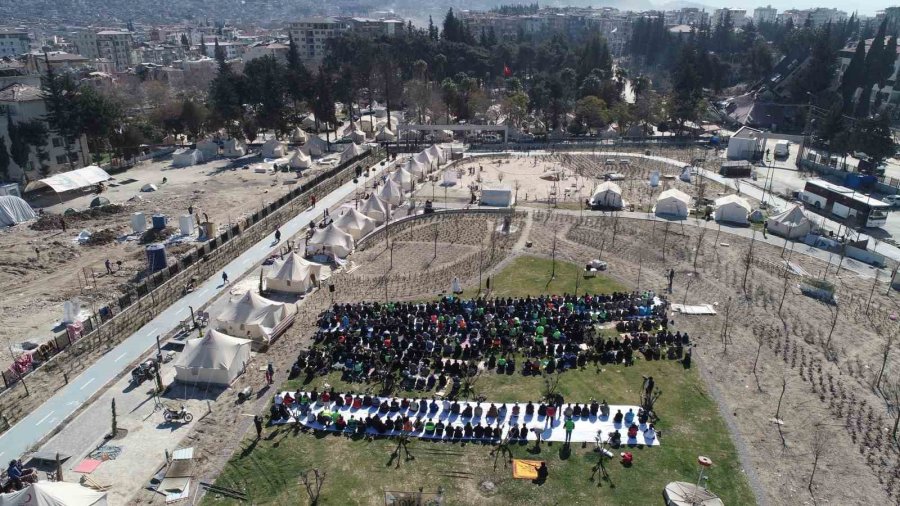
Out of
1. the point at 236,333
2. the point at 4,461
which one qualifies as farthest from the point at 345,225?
the point at 4,461

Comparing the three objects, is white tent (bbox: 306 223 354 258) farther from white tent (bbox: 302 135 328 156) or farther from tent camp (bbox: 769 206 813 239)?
white tent (bbox: 302 135 328 156)

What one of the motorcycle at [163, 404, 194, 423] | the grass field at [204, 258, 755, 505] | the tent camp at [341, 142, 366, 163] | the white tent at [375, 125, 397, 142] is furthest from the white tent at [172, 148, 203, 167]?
the grass field at [204, 258, 755, 505]

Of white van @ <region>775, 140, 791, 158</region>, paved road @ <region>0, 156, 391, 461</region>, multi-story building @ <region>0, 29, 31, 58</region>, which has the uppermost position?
multi-story building @ <region>0, 29, 31, 58</region>

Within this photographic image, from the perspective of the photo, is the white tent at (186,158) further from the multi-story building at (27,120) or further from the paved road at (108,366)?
the paved road at (108,366)

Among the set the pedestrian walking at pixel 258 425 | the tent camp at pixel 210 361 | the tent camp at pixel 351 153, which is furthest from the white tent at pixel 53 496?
the tent camp at pixel 351 153

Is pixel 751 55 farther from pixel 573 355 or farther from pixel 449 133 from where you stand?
pixel 573 355

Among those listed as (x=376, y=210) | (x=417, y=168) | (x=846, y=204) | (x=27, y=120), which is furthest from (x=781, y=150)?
(x=27, y=120)
